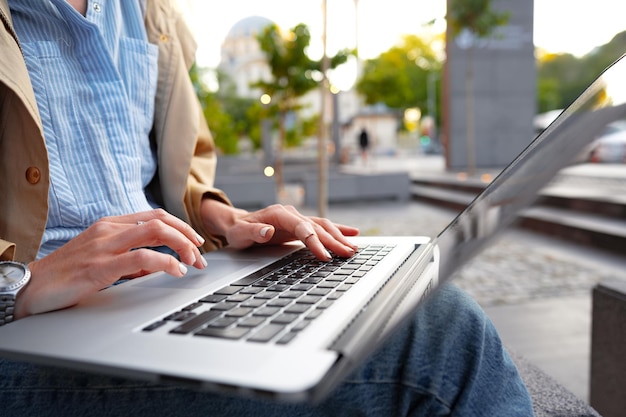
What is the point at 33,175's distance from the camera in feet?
3.78

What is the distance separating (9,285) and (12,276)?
0.02 metres

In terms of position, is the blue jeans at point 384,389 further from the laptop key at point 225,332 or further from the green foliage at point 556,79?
the green foliage at point 556,79

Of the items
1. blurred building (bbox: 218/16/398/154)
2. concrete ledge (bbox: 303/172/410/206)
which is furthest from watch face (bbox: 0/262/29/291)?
blurred building (bbox: 218/16/398/154)

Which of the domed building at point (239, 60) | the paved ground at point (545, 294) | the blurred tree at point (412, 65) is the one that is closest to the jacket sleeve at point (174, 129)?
the paved ground at point (545, 294)

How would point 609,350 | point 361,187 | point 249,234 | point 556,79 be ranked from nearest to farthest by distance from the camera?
1. point 249,234
2. point 609,350
3. point 361,187
4. point 556,79

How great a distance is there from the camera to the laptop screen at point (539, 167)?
25.5 inches

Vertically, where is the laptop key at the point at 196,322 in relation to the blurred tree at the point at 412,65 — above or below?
below

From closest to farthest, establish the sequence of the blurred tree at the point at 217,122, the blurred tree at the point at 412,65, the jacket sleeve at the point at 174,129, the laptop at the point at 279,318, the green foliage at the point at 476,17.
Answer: the laptop at the point at 279,318
the jacket sleeve at the point at 174,129
the green foliage at the point at 476,17
the blurred tree at the point at 217,122
the blurred tree at the point at 412,65

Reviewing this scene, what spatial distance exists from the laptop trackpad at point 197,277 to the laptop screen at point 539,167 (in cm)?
43

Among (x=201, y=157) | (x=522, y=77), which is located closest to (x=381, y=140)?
(x=522, y=77)

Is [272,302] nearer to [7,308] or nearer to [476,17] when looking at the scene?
[7,308]

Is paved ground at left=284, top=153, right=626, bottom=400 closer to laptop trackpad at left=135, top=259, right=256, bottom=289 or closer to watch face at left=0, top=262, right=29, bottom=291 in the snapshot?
laptop trackpad at left=135, top=259, right=256, bottom=289

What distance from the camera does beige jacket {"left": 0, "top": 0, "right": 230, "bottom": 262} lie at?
44.1 inches

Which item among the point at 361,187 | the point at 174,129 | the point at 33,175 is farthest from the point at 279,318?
the point at 361,187
